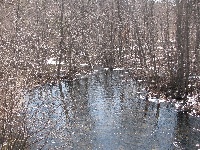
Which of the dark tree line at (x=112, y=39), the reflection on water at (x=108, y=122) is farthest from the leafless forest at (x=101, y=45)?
the reflection on water at (x=108, y=122)

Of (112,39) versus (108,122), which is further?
(112,39)

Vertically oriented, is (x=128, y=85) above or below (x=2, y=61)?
below

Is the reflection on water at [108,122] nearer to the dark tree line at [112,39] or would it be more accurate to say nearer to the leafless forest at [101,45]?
the leafless forest at [101,45]

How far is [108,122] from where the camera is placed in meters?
20.8

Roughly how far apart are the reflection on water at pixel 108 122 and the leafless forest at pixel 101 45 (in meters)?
1.71

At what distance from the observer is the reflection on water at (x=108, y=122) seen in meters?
16.8

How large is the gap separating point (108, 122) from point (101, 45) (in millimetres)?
23983

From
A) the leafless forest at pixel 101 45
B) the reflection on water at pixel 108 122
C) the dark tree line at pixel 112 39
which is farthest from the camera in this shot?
the dark tree line at pixel 112 39

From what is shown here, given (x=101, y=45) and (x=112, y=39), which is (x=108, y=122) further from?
(x=112, y=39)

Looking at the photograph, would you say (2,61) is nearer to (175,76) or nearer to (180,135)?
(180,135)

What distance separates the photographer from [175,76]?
26297 millimetres

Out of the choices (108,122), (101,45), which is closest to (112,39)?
(101,45)

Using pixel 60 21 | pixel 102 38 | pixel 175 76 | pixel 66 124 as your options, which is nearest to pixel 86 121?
pixel 66 124

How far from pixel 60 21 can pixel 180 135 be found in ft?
72.8
